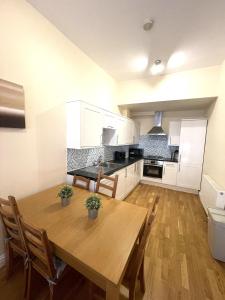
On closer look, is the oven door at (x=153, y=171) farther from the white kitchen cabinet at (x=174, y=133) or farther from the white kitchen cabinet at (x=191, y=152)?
the white kitchen cabinet at (x=174, y=133)

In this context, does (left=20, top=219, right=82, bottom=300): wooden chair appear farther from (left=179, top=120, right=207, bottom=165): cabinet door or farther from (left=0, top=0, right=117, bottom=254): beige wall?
(left=179, top=120, right=207, bottom=165): cabinet door

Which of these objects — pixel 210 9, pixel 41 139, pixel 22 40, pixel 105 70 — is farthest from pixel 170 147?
pixel 22 40

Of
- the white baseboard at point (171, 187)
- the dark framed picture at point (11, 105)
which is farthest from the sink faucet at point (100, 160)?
the white baseboard at point (171, 187)

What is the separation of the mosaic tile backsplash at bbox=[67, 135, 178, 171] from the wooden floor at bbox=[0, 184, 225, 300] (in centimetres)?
155

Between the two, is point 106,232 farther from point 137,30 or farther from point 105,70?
point 105,70

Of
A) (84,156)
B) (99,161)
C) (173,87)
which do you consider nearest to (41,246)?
(84,156)

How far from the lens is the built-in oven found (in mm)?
4125

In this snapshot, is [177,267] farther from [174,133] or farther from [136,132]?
[136,132]

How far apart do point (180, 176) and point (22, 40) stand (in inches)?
167

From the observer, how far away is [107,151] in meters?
3.60

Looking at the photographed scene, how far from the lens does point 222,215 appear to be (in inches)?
72.2

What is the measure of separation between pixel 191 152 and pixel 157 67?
2.30 m

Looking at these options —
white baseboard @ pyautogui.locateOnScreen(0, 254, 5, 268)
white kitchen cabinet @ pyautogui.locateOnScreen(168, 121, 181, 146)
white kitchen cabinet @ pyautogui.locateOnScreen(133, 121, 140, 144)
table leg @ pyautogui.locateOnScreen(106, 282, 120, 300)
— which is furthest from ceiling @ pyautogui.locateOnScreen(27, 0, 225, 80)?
white baseboard @ pyautogui.locateOnScreen(0, 254, 5, 268)

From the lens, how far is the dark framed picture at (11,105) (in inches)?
55.8
